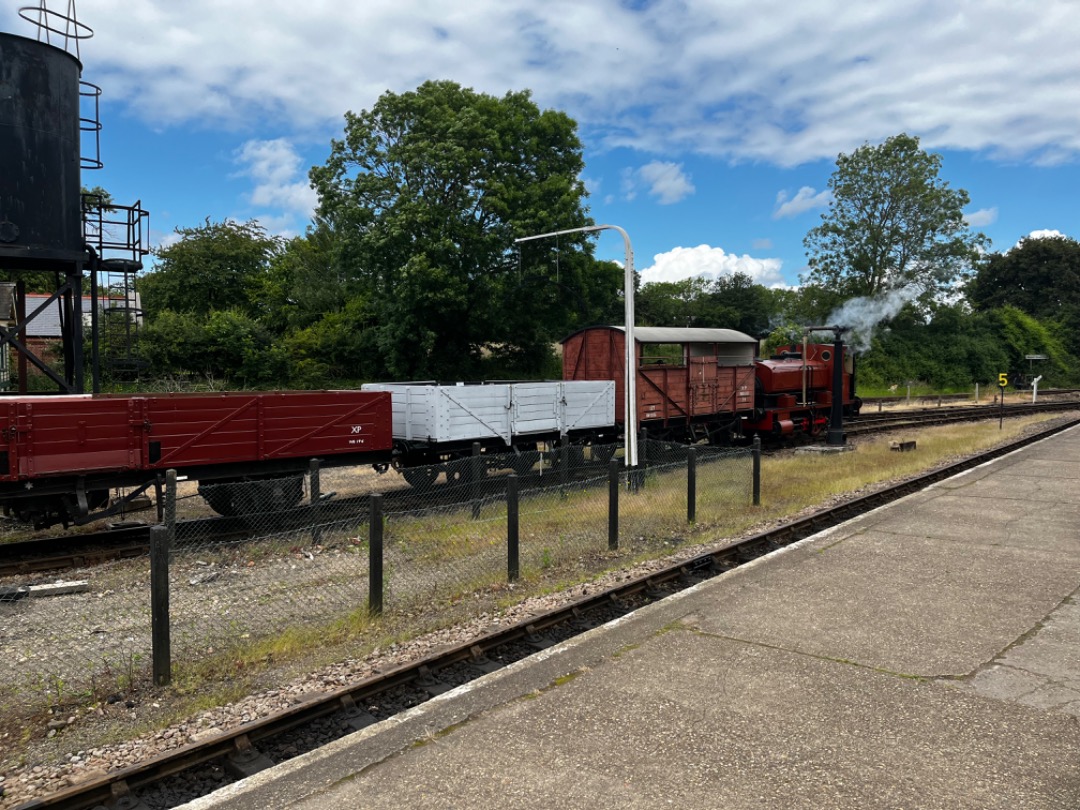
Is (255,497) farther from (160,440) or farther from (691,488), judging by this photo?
(691,488)

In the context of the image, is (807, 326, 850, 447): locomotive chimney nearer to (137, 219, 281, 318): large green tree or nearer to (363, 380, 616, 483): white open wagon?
(363, 380, 616, 483): white open wagon

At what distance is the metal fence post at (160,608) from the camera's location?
558 centimetres

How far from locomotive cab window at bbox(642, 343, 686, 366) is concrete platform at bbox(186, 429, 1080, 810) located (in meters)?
10.6

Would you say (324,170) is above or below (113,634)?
above

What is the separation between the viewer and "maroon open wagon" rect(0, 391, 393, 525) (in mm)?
9484

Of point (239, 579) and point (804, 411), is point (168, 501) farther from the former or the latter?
point (804, 411)

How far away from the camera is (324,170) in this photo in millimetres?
31281

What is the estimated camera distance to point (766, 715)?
16.2 ft

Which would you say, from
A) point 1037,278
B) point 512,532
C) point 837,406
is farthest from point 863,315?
point 1037,278

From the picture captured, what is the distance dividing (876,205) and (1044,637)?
52234mm

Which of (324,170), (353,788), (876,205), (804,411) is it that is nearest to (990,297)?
(876,205)

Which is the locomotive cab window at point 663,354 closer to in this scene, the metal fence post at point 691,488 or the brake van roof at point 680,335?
the brake van roof at point 680,335

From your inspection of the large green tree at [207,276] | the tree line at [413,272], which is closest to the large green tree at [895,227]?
the tree line at [413,272]

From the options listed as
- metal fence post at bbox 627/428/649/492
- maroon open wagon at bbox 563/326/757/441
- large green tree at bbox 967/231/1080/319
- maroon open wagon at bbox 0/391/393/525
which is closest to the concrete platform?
metal fence post at bbox 627/428/649/492
